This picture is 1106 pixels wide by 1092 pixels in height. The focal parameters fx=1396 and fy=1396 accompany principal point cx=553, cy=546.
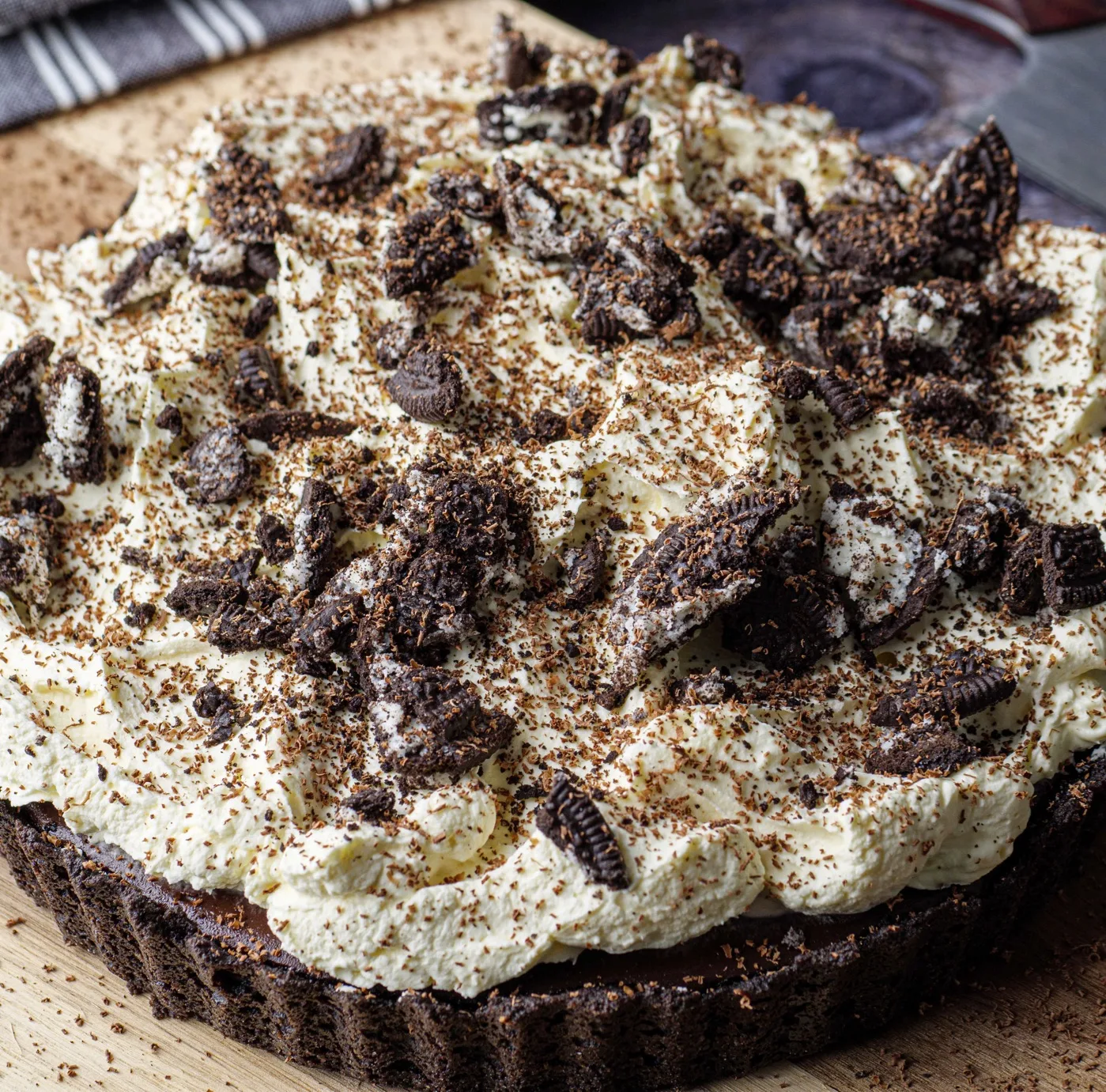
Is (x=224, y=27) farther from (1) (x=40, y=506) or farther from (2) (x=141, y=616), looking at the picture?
(2) (x=141, y=616)

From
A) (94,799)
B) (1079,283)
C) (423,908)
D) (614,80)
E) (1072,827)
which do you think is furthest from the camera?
(614,80)

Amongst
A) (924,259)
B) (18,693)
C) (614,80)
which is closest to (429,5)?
(614,80)

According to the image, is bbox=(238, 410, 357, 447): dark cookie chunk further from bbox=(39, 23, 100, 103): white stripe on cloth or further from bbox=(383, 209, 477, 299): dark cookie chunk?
bbox=(39, 23, 100, 103): white stripe on cloth

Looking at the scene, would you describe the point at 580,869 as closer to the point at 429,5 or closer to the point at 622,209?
the point at 622,209

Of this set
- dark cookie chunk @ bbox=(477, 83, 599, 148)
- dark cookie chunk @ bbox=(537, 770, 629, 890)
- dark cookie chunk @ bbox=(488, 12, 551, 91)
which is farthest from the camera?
dark cookie chunk @ bbox=(488, 12, 551, 91)

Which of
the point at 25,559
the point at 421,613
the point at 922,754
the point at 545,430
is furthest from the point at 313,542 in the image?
the point at 922,754

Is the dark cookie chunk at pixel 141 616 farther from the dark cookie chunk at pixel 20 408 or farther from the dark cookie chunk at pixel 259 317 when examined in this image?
the dark cookie chunk at pixel 259 317

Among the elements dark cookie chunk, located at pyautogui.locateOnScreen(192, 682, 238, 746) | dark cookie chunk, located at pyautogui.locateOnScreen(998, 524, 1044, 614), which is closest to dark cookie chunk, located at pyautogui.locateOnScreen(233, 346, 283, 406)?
dark cookie chunk, located at pyautogui.locateOnScreen(192, 682, 238, 746)

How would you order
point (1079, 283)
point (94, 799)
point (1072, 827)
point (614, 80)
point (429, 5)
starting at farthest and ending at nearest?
point (429, 5) → point (614, 80) → point (1079, 283) → point (1072, 827) → point (94, 799)
